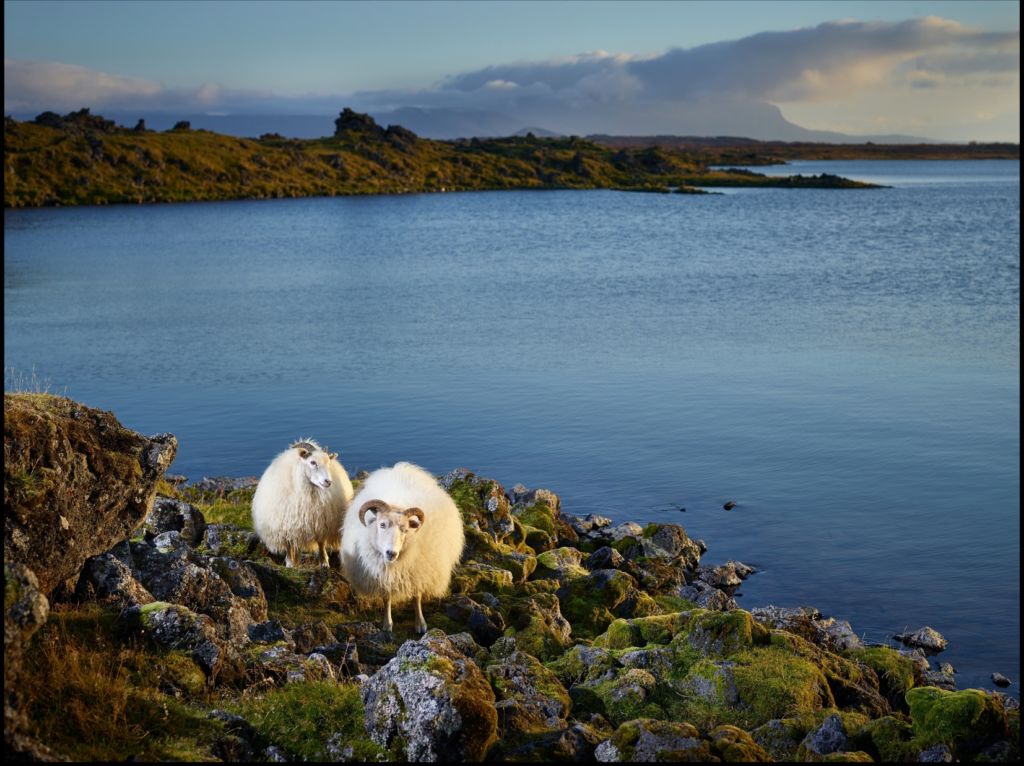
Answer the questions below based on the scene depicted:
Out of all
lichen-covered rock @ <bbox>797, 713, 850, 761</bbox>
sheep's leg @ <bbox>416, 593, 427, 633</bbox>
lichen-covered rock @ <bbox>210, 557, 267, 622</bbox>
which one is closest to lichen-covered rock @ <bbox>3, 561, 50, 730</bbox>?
lichen-covered rock @ <bbox>210, 557, 267, 622</bbox>

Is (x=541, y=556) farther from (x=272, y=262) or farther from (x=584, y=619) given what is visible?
(x=272, y=262)

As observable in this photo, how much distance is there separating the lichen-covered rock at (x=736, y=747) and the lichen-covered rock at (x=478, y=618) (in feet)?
13.6

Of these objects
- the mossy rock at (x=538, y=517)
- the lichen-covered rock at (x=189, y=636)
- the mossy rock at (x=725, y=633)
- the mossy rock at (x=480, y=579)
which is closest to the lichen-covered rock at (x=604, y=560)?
the mossy rock at (x=538, y=517)

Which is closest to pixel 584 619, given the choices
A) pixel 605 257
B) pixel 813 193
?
pixel 605 257

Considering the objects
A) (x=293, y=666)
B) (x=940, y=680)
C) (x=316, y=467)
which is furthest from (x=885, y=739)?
(x=316, y=467)

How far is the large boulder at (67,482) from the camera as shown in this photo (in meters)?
8.05

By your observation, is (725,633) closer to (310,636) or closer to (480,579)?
(480,579)

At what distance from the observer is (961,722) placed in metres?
8.55

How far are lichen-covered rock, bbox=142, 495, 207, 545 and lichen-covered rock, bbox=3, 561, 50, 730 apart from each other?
701 centimetres

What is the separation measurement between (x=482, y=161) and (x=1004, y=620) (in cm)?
18832

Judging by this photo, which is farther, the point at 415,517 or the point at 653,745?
the point at 415,517

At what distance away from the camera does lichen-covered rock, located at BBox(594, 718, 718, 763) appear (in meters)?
7.21

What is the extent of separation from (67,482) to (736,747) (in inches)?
301

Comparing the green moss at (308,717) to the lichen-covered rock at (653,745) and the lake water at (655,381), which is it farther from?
the lake water at (655,381)
